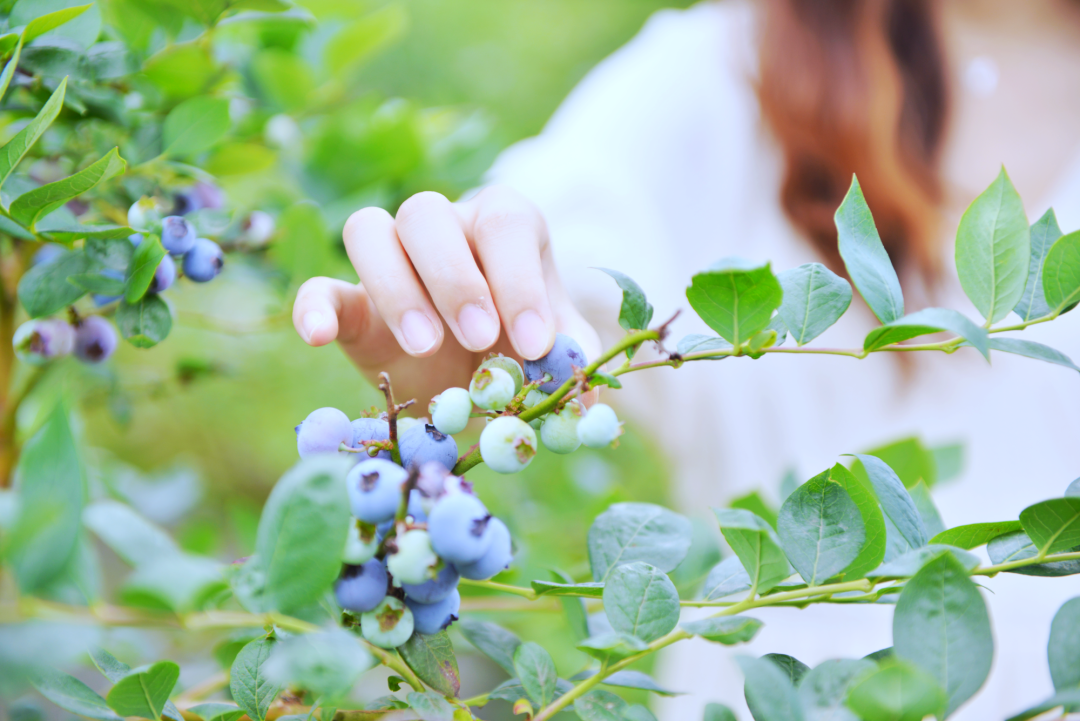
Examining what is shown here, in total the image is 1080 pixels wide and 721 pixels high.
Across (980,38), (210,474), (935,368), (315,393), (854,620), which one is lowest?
(210,474)

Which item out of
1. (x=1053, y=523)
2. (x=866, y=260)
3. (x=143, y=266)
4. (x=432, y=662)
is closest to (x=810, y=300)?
(x=866, y=260)

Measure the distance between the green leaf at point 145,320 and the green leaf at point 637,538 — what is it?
0.27 meters

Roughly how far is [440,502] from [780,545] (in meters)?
0.16

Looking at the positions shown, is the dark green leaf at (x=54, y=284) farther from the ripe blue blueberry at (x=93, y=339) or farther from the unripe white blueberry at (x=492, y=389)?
the unripe white blueberry at (x=492, y=389)

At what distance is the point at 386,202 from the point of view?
77 cm

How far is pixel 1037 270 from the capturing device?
1.10 ft

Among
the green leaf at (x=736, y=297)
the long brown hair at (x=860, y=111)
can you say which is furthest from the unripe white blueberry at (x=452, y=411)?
the long brown hair at (x=860, y=111)

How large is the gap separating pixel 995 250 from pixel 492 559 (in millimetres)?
266

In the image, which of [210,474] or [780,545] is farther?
[210,474]

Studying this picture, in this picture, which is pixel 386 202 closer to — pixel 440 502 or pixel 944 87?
pixel 440 502

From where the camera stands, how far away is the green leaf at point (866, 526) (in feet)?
1.00

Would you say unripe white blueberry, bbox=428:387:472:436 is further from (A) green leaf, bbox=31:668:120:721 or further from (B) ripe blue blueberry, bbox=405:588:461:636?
(A) green leaf, bbox=31:668:120:721

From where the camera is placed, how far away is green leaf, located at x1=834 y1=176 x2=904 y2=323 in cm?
30

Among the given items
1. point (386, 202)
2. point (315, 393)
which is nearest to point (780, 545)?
point (386, 202)
